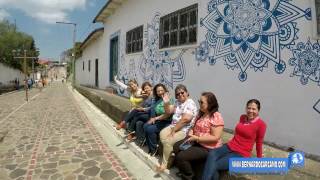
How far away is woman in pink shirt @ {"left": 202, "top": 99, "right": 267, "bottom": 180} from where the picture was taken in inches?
155

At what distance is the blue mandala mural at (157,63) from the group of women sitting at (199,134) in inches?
101

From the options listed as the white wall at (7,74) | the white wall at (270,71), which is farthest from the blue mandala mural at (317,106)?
the white wall at (7,74)

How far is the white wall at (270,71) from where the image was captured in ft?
16.2

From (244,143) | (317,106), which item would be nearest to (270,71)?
(317,106)

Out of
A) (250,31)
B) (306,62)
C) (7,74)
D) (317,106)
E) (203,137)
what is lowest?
(203,137)

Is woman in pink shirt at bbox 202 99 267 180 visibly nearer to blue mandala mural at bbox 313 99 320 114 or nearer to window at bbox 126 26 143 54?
blue mandala mural at bbox 313 99 320 114

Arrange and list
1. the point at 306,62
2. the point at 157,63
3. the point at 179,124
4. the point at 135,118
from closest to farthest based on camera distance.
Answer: the point at 306,62, the point at 179,124, the point at 135,118, the point at 157,63

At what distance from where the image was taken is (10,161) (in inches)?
244

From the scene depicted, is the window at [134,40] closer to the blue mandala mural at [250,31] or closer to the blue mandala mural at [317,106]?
the blue mandala mural at [250,31]

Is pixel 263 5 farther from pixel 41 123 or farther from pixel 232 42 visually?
pixel 41 123

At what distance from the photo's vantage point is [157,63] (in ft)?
34.3

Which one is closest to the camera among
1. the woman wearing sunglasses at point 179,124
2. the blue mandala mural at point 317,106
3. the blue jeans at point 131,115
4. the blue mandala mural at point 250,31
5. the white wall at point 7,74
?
the blue mandala mural at point 317,106

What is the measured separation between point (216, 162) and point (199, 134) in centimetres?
64

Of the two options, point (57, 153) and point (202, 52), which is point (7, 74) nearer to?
point (57, 153)
